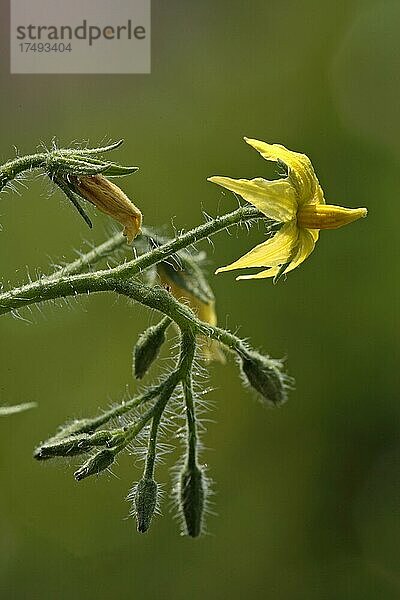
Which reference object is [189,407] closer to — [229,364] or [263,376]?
[263,376]

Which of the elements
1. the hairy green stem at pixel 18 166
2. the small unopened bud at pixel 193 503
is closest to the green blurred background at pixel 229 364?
the small unopened bud at pixel 193 503

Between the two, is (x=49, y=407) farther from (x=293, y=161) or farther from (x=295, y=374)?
(x=293, y=161)

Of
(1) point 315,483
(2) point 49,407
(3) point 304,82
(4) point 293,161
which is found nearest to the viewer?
(4) point 293,161

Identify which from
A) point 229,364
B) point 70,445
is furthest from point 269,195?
point 229,364

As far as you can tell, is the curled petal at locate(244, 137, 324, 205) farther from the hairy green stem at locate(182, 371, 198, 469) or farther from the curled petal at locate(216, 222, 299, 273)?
the hairy green stem at locate(182, 371, 198, 469)

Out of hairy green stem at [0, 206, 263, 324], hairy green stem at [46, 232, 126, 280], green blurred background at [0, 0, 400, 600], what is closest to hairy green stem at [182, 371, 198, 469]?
hairy green stem at [0, 206, 263, 324]

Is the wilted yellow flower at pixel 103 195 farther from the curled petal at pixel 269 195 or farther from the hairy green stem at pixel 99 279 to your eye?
the curled petal at pixel 269 195

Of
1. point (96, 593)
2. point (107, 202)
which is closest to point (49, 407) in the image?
point (96, 593)
